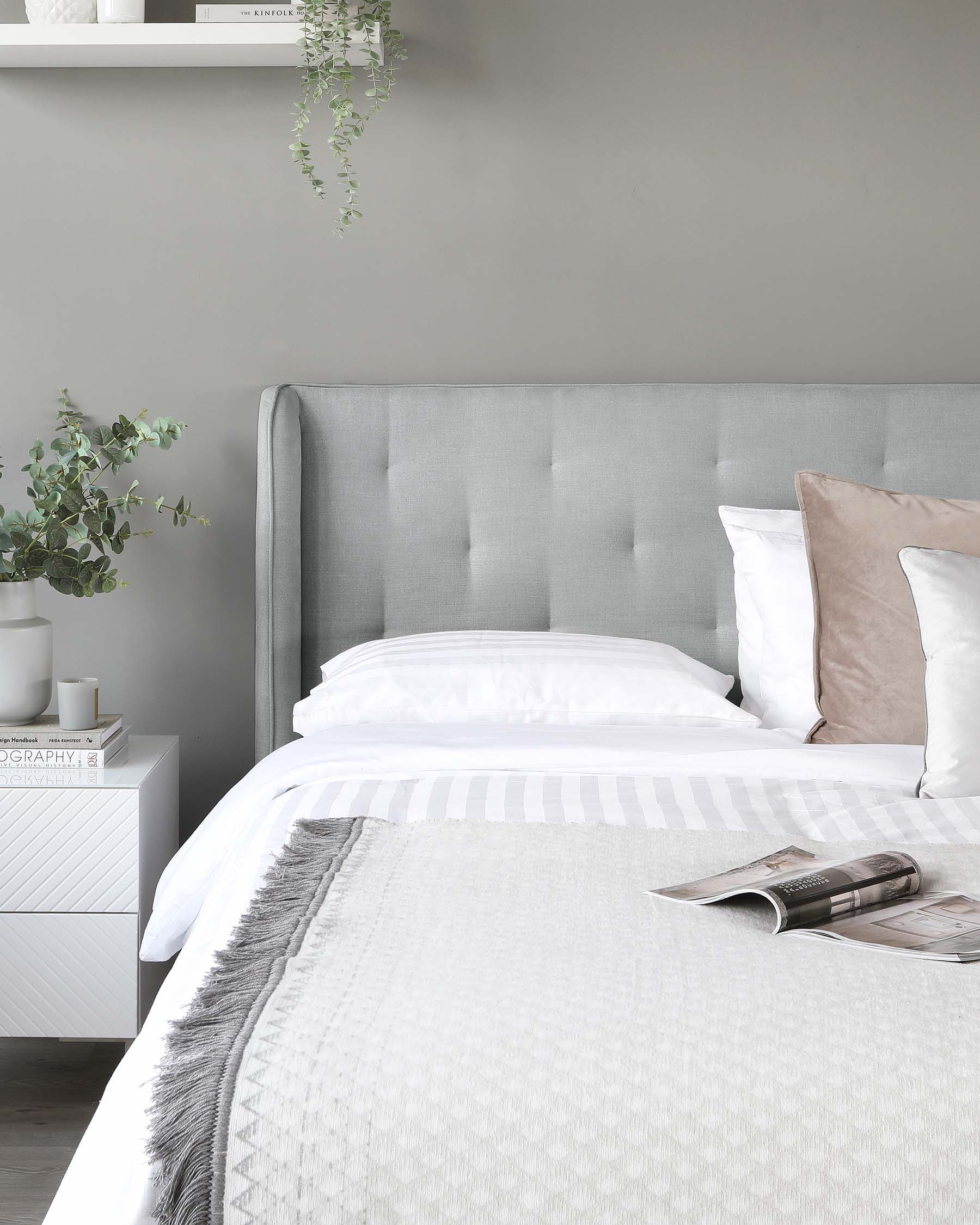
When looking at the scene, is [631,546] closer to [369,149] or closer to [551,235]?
[551,235]

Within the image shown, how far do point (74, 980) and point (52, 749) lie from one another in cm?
40

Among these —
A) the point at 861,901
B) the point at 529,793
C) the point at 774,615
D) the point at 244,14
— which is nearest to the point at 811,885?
the point at 861,901

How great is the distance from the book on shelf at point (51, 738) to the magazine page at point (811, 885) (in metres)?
1.24

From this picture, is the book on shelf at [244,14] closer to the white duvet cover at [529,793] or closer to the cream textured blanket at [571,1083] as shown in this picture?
the white duvet cover at [529,793]

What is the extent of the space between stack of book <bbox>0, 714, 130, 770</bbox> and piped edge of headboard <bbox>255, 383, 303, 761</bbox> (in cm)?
34

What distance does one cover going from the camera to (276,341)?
90.0 inches

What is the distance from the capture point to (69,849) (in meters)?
1.84

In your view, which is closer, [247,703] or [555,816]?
[555,816]

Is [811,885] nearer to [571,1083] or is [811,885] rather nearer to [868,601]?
[571,1083]

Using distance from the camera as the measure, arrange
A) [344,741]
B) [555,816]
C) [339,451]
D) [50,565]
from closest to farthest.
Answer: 1. [555,816]
2. [344,741]
3. [50,565]
4. [339,451]

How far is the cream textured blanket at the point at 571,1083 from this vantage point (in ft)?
2.19

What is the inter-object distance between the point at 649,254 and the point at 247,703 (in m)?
1.30

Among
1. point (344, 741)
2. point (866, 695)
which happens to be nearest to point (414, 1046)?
point (344, 741)

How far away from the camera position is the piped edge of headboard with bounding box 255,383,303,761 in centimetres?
213
